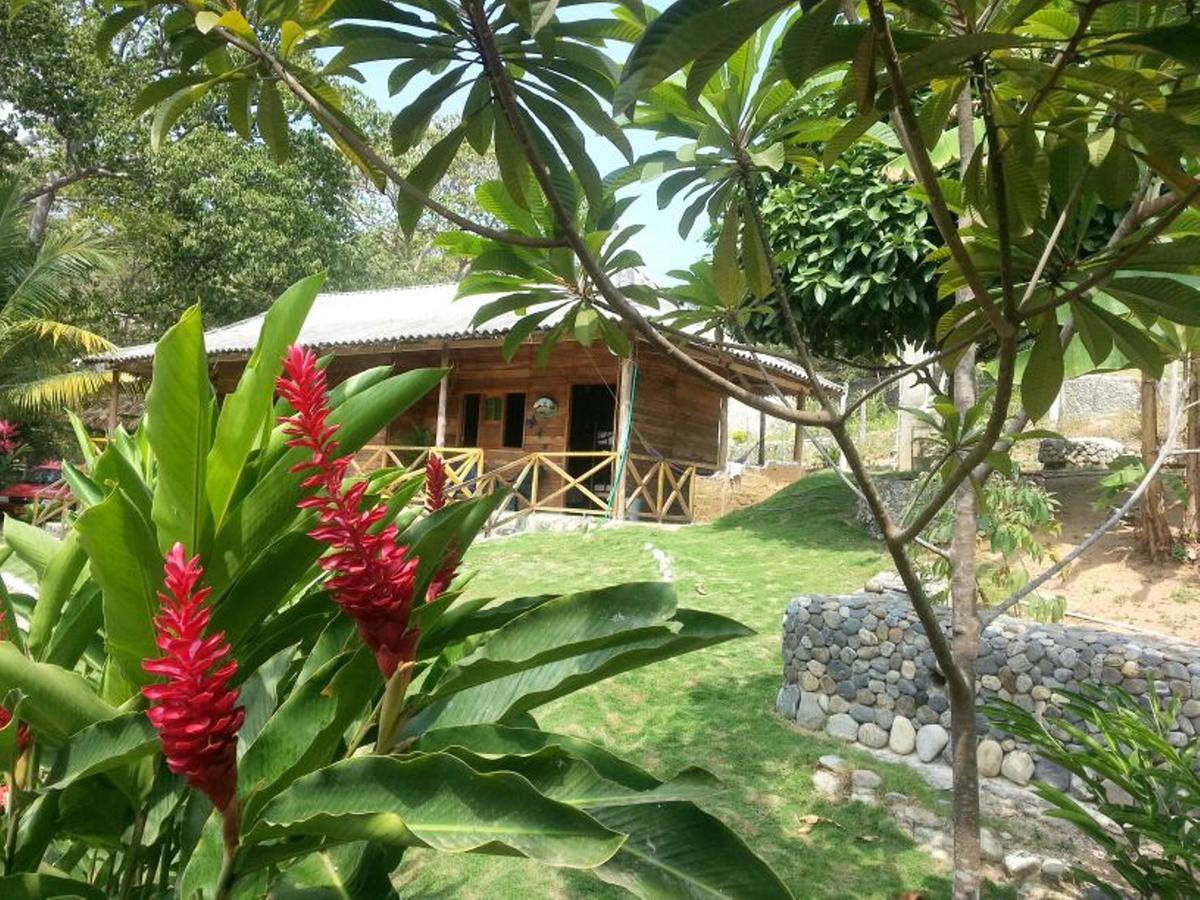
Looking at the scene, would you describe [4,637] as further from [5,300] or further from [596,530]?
[5,300]

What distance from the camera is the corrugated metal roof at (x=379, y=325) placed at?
12117mm

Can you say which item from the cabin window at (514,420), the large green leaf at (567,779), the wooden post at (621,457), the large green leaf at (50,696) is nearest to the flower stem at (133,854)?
the large green leaf at (50,696)

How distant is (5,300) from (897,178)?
16.1 meters

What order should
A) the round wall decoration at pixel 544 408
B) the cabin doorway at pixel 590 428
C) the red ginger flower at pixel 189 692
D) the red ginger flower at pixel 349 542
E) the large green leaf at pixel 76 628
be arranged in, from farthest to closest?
the cabin doorway at pixel 590 428
the round wall decoration at pixel 544 408
the large green leaf at pixel 76 628
the red ginger flower at pixel 349 542
the red ginger flower at pixel 189 692

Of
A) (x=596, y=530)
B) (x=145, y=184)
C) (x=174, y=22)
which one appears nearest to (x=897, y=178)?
(x=174, y=22)

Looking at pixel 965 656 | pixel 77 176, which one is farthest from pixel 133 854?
pixel 77 176

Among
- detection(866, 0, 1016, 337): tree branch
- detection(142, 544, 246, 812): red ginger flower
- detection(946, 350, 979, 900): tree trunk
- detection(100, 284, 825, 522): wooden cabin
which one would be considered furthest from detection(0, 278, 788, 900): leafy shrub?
detection(100, 284, 825, 522): wooden cabin

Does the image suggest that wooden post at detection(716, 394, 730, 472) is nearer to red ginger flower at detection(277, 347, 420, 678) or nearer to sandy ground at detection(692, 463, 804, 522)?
sandy ground at detection(692, 463, 804, 522)

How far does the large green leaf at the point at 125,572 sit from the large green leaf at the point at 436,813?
283 millimetres

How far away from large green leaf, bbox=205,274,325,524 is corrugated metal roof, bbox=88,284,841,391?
9.01 meters

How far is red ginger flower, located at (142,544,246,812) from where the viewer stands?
67 centimetres

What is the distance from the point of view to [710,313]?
253 centimetres

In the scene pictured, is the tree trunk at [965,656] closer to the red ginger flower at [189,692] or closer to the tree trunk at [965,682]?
the tree trunk at [965,682]

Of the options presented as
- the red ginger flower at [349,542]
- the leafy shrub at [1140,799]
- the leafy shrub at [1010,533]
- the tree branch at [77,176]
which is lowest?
the leafy shrub at [1140,799]
